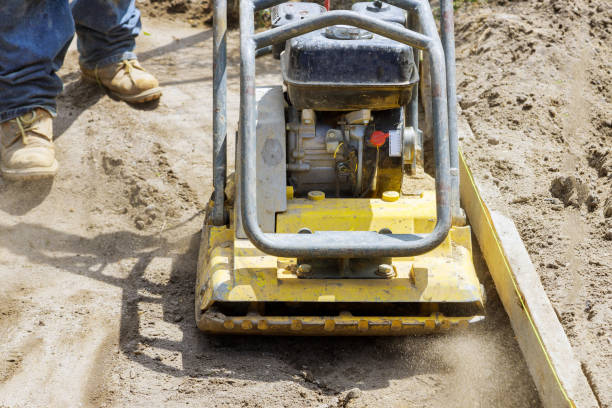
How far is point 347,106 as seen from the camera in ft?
9.92

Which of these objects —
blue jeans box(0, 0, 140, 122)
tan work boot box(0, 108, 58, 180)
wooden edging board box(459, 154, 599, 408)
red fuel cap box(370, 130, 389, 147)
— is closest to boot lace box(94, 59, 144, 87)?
blue jeans box(0, 0, 140, 122)

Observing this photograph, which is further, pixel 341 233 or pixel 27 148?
pixel 27 148

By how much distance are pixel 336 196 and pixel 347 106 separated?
0.44m

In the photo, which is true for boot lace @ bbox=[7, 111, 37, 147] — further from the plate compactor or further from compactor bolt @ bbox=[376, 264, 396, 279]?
compactor bolt @ bbox=[376, 264, 396, 279]

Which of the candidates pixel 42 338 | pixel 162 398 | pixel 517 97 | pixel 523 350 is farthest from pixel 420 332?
pixel 517 97

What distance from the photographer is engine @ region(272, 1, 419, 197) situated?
2920 mm

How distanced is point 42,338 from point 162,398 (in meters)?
0.59

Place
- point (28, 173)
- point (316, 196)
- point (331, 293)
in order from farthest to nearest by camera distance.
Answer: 1. point (28, 173)
2. point (316, 196)
3. point (331, 293)

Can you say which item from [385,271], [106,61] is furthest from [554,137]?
[106,61]

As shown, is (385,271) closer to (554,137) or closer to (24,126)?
(554,137)

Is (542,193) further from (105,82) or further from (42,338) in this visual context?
(105,82)

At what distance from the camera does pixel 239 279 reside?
2.86 metres

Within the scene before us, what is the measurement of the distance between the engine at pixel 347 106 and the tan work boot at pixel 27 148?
1407 mm

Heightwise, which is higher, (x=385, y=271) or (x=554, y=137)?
(x=385, y=271)
